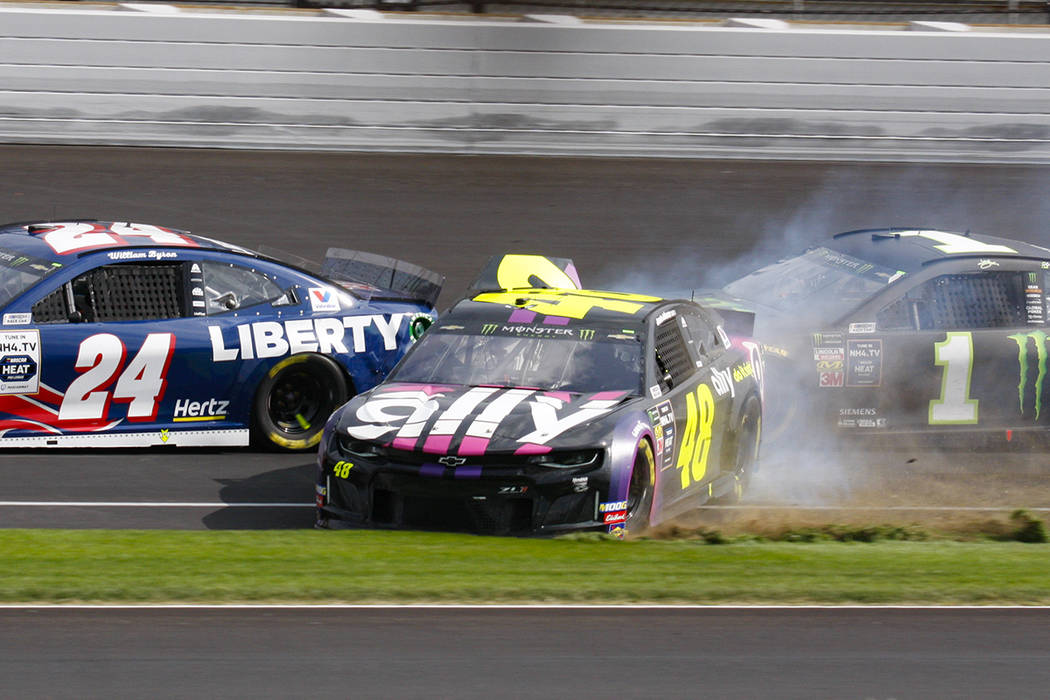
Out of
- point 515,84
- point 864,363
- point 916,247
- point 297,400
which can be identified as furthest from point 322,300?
point 515,84

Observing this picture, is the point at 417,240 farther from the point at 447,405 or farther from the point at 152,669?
the point at 152,669

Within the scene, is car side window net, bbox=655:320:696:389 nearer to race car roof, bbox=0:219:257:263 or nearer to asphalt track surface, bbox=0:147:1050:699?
asphalt track surface, bbox=0:147:1050:699

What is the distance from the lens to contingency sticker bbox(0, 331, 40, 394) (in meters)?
8.98

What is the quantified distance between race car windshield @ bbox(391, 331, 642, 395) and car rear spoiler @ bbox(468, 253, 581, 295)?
1356 millimetres

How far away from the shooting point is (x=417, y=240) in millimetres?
15195

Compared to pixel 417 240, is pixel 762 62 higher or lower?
higher

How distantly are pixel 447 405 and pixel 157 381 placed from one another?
8.22 feet

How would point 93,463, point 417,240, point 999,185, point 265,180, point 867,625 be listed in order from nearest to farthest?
point 867,625 → point 93,463 → point 417,240 → point 265,180 → point 999,185

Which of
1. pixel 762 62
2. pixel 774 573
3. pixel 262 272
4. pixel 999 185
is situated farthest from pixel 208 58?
pixel 774 573

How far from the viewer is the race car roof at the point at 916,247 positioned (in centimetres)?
1072

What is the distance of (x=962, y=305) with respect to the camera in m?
10.6

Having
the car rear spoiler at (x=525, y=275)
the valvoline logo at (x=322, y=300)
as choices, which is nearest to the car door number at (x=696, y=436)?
the car rear spoiler at (x=525, y=275)

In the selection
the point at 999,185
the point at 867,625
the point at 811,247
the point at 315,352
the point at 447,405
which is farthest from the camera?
the point at 999,185

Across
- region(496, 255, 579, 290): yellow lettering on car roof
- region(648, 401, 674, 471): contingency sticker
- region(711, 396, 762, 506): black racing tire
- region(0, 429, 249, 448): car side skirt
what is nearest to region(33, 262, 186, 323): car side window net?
region(0, 429, 249, 448): car side skirt
